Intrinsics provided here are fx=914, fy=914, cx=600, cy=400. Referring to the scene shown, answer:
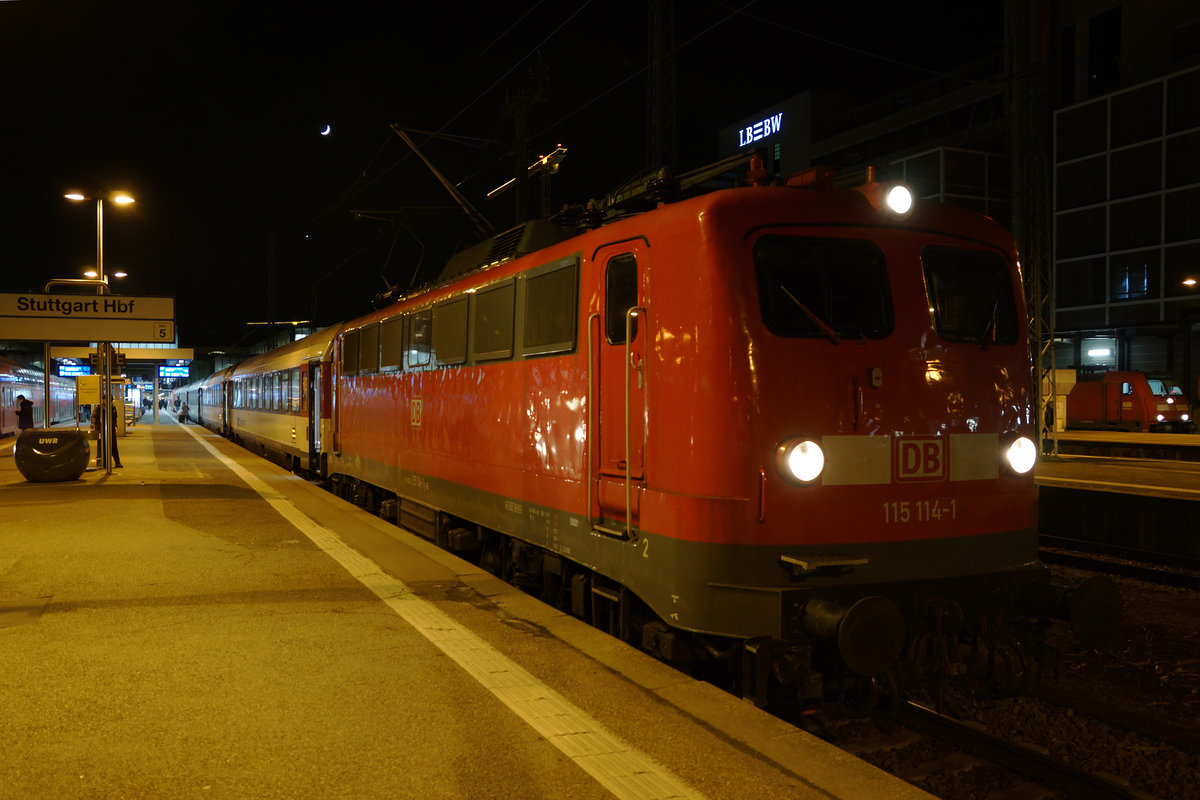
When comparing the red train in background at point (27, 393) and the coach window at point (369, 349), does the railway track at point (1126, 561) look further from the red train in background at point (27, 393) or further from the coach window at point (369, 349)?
the red train in background at point (27, 393)

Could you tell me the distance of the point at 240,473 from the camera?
18594mm

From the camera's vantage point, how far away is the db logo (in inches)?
192

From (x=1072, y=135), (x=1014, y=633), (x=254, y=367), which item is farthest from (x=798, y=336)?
(x=1072, y=135)

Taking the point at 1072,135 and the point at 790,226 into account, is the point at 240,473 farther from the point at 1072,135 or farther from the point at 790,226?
the point at 1072,135

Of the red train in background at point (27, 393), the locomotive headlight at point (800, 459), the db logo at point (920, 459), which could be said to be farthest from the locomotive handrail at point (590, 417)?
the red train in background at point (27, 393)

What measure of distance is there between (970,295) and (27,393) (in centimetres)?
3865

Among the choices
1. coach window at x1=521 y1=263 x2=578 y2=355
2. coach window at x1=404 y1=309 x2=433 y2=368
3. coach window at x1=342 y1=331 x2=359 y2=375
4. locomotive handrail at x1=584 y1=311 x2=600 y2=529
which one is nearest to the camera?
locomotive handrail at x1=584 y1=311 x2=600 y2=529

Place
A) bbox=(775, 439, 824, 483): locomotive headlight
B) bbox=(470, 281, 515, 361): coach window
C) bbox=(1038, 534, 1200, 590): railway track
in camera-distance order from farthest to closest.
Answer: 1. bbox=(1038, 534, 1200, 590): railway track
2. bbox=(470, 281, 515, 361): coach window
3. bbox=(775, 439, 824, 483): locomotive headlight

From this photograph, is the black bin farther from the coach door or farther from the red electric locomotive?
the red electric locomotive

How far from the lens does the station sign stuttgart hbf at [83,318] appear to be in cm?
1870

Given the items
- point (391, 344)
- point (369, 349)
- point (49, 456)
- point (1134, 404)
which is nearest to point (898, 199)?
point (391, 344)

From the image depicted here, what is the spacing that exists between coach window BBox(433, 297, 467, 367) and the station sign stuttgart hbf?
41.0ft

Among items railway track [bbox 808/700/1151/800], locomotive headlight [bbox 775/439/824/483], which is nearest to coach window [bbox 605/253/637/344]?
locomotive headlight [bbox 775/439/824/483]

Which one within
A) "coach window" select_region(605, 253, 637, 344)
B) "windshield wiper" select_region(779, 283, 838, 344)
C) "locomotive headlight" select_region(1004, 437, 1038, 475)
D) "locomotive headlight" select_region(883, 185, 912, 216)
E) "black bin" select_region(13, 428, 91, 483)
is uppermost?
"locomotive headlight" select_region(883, 185, 912, 216)
